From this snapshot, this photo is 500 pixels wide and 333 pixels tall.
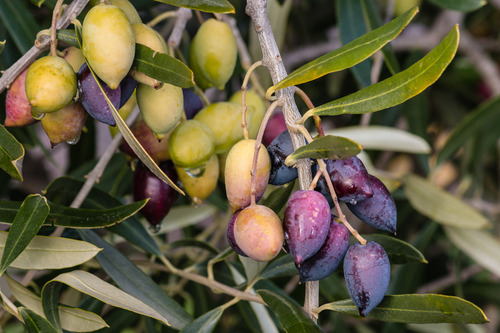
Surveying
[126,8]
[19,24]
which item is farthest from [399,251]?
[19,24]

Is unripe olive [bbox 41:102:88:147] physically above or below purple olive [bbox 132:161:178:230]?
above

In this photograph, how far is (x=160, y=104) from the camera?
648 mm

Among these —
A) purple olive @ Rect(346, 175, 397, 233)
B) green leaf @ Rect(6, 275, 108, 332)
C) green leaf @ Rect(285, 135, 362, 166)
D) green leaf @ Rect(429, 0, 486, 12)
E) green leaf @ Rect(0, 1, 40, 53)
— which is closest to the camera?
green leaf @ Rect(285, 135, 362, 166)

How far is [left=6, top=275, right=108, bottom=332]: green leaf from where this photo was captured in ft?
2.33

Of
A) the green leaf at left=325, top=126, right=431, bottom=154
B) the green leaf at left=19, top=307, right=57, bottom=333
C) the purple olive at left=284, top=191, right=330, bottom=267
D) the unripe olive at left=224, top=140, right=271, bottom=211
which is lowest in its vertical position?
the green leaf at left=325, top=126, right=431, bottom=154

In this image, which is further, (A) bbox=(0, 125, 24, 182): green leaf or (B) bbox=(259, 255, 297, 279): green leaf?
(B) bbox=(259, 255, 297, 279): green leaf

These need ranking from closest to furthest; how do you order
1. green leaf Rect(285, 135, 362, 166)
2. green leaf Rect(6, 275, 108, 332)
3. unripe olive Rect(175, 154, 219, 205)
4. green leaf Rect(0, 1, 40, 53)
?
green leaf Rect(285, 135, 362, 166), green leaf Rect(6, 275, 108, 332), unripe olive Rect(175, 154, 219, 205), green leaf Rect(0, 1, 40, 53)

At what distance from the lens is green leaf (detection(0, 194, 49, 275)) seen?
2.08 feet

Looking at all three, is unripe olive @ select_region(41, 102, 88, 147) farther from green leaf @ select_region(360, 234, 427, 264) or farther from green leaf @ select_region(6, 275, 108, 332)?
green leaf @ select_region(360, 234, 427, 264)

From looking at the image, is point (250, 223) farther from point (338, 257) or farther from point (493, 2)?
point (493, 2)

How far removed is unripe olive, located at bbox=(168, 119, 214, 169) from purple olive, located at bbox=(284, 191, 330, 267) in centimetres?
22

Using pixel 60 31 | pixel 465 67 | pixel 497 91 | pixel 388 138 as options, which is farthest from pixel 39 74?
pixel 465 67

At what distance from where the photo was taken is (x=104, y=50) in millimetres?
570

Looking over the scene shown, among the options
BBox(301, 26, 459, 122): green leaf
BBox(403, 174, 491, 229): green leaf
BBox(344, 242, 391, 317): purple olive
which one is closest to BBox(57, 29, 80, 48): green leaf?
BBox(301, 26, 459, 122): green leaf
